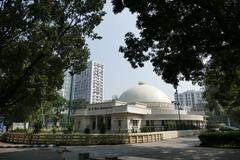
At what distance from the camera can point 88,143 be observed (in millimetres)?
25172

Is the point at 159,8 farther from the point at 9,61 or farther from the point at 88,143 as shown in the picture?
the point at 88,143

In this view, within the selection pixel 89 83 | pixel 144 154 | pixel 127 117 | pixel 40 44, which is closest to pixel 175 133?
pixel 127 117

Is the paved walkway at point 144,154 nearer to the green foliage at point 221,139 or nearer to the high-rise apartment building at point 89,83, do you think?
the green foliage at point 221,139

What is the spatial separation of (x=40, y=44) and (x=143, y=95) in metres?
58.0

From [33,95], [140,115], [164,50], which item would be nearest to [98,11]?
[164,50]

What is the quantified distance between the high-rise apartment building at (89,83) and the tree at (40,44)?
3834 inches

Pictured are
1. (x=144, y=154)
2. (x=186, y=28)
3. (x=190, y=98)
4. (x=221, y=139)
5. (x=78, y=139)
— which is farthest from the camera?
(x=190, y=98)

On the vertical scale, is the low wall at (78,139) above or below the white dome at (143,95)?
below

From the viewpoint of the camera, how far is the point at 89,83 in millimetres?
117375

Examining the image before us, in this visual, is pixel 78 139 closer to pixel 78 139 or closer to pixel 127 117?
pixel 78 139

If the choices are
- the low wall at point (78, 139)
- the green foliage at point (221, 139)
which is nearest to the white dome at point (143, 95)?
the low wall at point (78, 139)

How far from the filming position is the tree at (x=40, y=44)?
13.6 m

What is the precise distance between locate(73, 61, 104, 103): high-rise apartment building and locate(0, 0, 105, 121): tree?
9737 cm

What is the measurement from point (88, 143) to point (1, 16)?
1617cm
